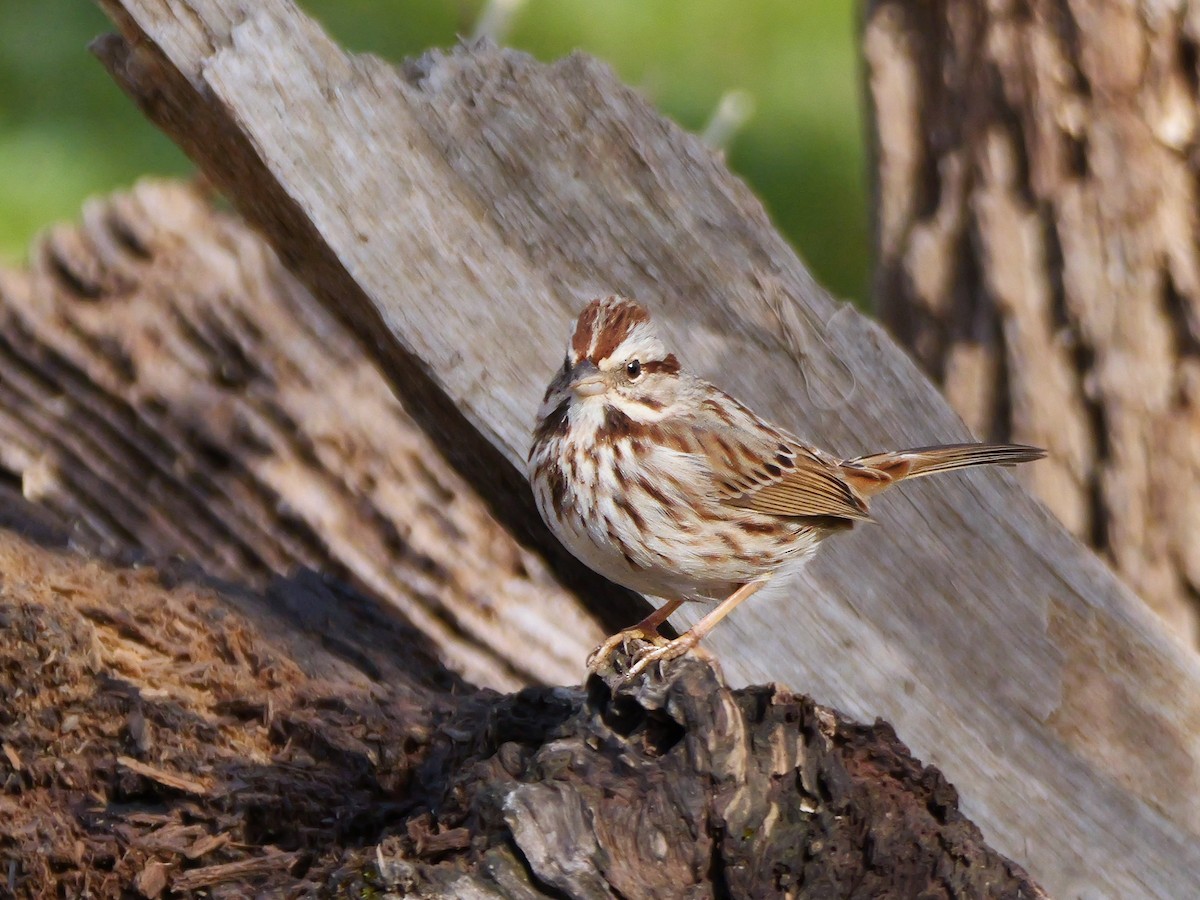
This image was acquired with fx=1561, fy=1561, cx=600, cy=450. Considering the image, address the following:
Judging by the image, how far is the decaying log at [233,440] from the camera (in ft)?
15.3

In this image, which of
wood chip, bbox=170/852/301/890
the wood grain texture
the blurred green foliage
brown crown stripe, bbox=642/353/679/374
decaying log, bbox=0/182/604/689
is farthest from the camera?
the blurred green foliage

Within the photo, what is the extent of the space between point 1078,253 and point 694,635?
207 centimetres

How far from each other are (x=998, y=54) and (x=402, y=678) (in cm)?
275

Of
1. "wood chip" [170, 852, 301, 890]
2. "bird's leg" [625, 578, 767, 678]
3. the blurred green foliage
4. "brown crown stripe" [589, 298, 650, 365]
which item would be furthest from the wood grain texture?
the blurred green foliage

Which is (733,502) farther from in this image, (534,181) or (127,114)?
(127,114)

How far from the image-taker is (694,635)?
3.66 metres

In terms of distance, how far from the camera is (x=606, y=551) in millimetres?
3590

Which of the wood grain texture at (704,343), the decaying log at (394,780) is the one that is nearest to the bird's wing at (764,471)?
the wood grain texture at (704,343)

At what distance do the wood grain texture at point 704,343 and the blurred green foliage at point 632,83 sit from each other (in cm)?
343

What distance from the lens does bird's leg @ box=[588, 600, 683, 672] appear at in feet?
12.2

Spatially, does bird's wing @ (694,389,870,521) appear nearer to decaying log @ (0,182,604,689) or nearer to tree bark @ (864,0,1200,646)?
decaying log @ (0,182,604,689)

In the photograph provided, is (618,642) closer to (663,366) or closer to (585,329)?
(663,366)

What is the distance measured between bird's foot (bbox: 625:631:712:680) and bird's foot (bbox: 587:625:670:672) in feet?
0.20

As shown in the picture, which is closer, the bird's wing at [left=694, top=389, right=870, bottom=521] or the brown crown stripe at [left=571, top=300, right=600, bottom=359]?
the brown crown stripe at [left=571, top=300, right=600, bottom=359]
